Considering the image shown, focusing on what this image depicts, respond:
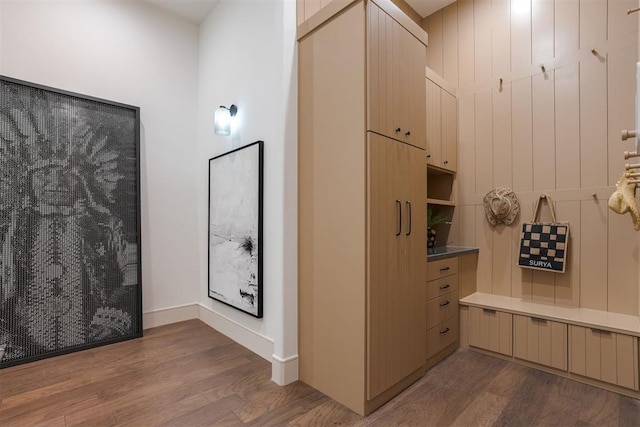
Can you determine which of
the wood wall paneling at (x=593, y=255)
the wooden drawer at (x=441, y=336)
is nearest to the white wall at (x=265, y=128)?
the wooden drawer at (x=441, y=336)

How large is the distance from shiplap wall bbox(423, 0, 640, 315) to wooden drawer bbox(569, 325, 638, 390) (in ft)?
1.26

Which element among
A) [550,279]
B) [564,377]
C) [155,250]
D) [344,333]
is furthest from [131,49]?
A: [564,377]

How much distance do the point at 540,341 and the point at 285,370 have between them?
180 centimetres

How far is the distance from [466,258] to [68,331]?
331 cm

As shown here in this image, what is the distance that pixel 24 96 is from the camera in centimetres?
239

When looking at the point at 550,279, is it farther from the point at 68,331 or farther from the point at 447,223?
the point at 68,331

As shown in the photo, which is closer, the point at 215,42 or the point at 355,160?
the point at 355,160

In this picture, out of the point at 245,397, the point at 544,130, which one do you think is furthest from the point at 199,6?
the point at 245,397

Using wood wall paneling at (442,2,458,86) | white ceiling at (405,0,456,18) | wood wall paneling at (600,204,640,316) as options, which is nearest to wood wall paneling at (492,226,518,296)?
wood wall paneling at (600,204,640,316)

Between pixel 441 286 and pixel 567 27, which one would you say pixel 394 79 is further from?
pixel 567 27

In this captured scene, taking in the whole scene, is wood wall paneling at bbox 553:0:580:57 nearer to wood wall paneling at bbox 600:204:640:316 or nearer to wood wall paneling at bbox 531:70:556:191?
wood wall paneling at bbox 531:70:556:191

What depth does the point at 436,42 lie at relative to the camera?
3346 mm

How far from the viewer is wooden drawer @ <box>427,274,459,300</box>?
7.79 ft

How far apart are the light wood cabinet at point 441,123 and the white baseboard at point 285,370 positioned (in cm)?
188
